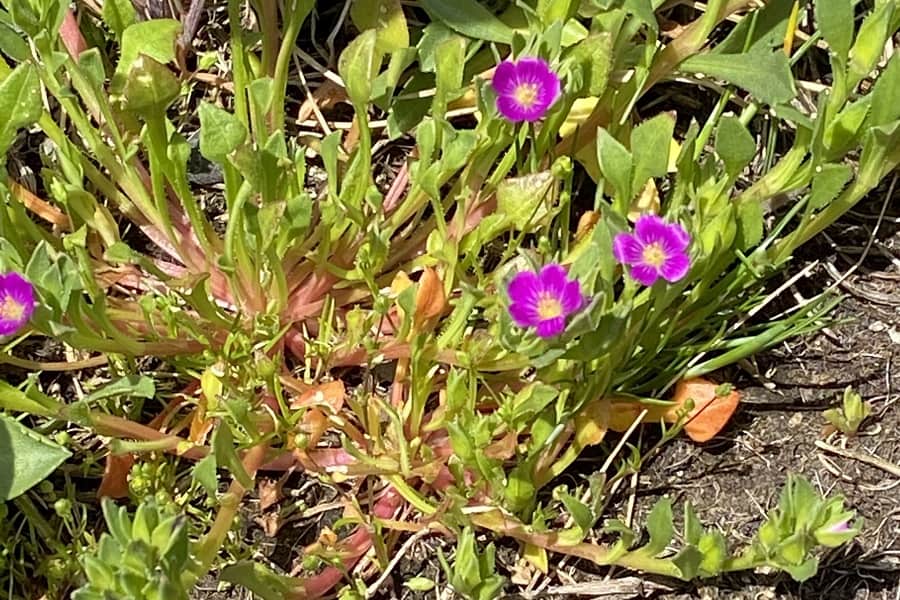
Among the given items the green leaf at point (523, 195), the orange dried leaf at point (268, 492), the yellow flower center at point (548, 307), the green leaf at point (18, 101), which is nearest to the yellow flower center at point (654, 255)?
the yellow flower center at point (548, 307)

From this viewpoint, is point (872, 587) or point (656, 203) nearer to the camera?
point (872, 587)

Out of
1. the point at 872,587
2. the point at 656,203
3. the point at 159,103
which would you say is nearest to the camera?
the point at 159,103

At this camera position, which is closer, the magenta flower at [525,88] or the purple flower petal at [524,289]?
the purple flower petal at [524,289]

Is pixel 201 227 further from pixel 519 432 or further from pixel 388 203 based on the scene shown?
pixel 519 432

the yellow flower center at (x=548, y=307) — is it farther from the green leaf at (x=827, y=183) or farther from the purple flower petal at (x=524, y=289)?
the green leaf at (x=827, y=183)

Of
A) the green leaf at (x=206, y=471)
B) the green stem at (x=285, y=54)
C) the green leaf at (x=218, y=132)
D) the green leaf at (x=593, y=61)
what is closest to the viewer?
the green leaf at (x=206, y=471)

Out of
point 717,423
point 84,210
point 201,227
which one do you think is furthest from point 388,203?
point 717,423

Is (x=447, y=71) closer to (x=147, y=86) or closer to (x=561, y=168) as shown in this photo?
(x=561, y=168)
